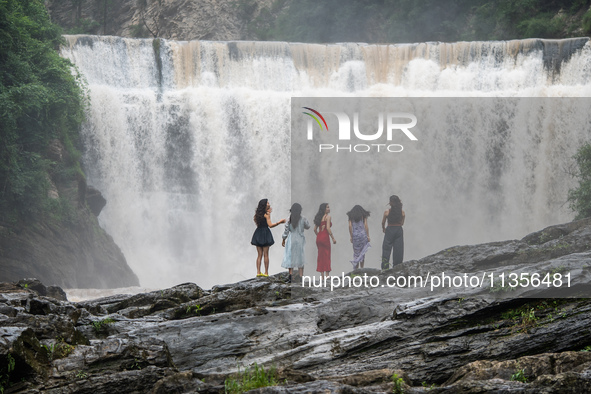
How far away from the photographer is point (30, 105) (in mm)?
23391

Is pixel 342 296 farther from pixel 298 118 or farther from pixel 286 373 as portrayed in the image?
pixel 298 118

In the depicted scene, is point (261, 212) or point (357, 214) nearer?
point (261, 212)

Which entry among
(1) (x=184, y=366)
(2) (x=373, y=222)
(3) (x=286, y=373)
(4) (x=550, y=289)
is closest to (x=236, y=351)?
(1) (x=184, y=366)

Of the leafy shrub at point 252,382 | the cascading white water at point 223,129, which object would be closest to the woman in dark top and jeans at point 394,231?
the leafy shrub at point 252,382

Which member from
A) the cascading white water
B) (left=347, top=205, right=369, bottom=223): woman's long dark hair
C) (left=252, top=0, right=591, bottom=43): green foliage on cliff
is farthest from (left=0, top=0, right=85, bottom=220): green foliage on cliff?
(left=252, top=0, right=591, bottom=43): green foliage on cliff

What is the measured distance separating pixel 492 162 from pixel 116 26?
82.8ft

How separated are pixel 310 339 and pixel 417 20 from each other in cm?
3380

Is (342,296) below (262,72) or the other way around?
below

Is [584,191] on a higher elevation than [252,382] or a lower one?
higher

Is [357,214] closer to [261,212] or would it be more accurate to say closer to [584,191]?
[261,212]

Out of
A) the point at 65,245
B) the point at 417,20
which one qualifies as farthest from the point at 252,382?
the point at 417,20

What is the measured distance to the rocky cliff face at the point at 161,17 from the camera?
41.1 m

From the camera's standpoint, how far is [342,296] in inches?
454

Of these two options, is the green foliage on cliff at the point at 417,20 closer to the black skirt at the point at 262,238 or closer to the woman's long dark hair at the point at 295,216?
the woman's long dark hair at the point at 295,216
